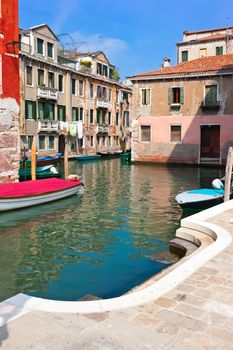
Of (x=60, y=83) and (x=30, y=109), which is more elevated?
(x=60, y=83)

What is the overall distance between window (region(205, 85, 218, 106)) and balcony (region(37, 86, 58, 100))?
11314mm

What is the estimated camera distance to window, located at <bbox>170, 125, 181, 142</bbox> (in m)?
25.2

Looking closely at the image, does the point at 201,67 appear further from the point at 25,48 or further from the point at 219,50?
the point at 25,48

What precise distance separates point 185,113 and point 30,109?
10.7 m

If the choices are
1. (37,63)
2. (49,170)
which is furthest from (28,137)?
(49,170)

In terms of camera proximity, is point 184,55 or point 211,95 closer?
point 211,95

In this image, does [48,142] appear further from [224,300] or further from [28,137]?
[224,300]

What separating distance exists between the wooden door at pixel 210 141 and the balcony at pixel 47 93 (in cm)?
1135

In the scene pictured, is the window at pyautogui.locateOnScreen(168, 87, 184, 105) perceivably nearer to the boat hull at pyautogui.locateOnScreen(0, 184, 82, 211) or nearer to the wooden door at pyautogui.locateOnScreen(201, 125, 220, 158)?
the wooden door at pyautogui.locateOnScreen(201, 125, 220, 158)

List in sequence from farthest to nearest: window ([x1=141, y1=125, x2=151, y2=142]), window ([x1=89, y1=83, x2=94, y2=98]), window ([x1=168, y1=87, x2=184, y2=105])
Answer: window ([x1=89, y1=83, x2=94, y2=98]) → window ([x1=141, y1=125, x2=151, y2=142]) → window ([x1=168, y1=87, x2=184, y2=105])

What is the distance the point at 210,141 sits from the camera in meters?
24.7

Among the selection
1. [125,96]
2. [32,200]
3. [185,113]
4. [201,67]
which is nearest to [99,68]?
[125,96]

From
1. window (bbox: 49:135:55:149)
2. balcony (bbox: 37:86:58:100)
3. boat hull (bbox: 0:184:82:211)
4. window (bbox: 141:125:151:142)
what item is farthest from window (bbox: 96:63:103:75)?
boat hull (bbox: 0:184:82:211)

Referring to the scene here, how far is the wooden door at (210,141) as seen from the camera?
24406mm
